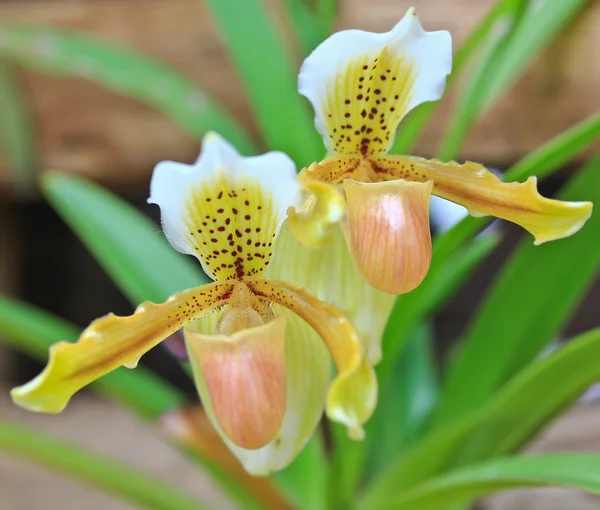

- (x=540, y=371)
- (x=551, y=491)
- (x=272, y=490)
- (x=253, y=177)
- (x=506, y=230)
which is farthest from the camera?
(x=506, y=230)

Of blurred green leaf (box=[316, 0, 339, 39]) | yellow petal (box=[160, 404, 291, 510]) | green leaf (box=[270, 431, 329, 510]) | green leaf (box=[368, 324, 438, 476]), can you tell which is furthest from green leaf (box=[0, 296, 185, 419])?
blurred green leaf (box=[316, 0, 339, 39])

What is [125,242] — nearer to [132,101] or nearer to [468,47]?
[468,47]

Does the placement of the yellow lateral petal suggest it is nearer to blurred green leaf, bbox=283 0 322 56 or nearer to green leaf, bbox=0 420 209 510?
green leaf, bbox=0 420 209 510

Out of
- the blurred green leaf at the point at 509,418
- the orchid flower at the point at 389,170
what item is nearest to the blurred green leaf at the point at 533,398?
the blurred green leaf at the point at 509,418

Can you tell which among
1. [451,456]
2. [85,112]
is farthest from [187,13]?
[451,456]

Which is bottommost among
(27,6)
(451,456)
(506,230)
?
(451,456)

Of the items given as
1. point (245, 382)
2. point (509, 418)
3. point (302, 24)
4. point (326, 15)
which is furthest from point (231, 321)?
point (302, 24)

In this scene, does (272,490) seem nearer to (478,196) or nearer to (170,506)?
(170,506)
